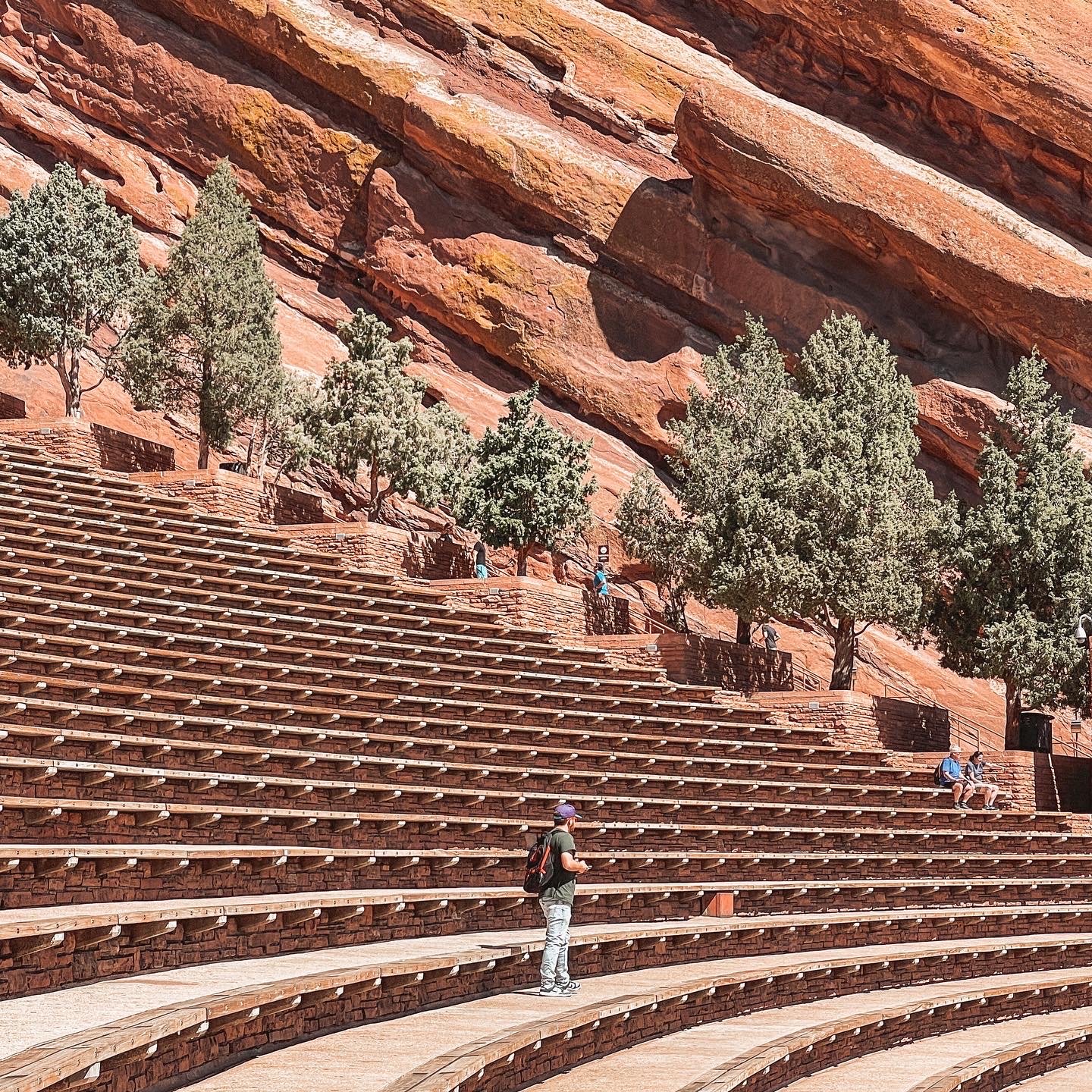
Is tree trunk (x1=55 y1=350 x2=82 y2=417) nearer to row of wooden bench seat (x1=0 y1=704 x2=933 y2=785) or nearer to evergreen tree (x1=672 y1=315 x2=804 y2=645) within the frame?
evergreen tree (x1=672 y1=315 x2=804 y2=645)

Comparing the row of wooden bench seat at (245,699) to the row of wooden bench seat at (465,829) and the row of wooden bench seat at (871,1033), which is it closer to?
the row of wooden bench seat at (465,829)

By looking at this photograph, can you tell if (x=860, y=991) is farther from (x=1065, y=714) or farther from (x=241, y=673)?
(x=1065, y=714)

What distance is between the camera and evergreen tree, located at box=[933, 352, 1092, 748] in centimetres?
2728

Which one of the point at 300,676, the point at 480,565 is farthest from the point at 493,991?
the point at 480,565

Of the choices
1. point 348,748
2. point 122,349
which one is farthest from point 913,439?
point 348,748

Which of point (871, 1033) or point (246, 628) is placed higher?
point (246, 628)

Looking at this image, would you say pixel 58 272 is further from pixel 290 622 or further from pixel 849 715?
pixel 849 715

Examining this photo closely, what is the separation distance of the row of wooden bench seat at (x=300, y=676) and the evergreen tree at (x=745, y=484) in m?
5.93

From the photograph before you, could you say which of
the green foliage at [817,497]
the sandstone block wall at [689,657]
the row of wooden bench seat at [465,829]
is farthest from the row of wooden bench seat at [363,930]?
the green foliage at [817,497]

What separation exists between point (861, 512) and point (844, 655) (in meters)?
2.75

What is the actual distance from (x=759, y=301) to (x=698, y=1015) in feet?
95.6

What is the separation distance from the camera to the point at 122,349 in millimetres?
30812

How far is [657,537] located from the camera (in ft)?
105

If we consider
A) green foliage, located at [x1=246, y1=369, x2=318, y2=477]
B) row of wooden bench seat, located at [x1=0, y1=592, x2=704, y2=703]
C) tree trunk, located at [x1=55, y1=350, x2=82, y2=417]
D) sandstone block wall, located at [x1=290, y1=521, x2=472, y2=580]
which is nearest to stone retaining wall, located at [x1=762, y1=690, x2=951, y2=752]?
row of wooden bench seat, located at [x1=0, y1=592, x2=704, y2=703]
